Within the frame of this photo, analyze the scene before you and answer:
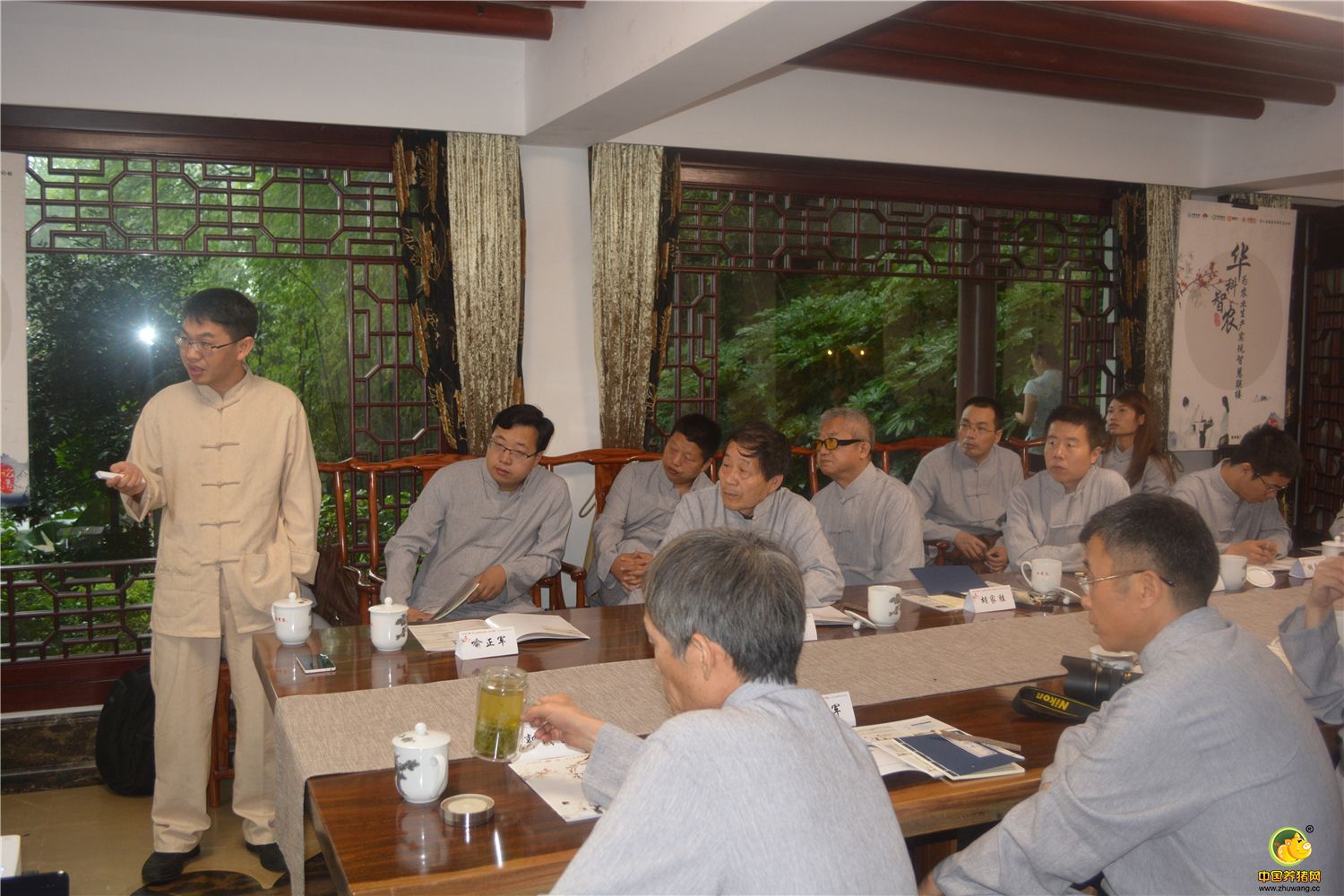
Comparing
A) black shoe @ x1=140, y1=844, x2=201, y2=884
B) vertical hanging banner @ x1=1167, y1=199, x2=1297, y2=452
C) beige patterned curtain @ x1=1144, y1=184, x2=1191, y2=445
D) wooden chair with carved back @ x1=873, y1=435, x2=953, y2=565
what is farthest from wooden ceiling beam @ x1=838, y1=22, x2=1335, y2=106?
black shoe @ x1=140, y1=844, x2=201, y2=884

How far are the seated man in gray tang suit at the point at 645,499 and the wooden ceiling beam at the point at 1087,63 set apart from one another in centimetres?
166

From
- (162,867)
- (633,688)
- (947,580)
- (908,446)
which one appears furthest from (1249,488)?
(162,867)

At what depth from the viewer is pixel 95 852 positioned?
10.4 feet

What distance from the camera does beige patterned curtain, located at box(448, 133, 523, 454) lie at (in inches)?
170

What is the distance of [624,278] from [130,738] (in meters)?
2.51

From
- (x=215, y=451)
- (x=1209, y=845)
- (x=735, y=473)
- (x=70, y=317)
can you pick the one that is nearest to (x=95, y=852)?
(x=215, y=451)

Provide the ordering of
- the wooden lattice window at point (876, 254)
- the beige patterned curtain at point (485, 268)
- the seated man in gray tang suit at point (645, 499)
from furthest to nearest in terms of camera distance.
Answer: the wooden lattice window at point (876, 254) → the beige patterned curtain at point (485, 268) → the seated man in gray tang suit at point (645, 499)

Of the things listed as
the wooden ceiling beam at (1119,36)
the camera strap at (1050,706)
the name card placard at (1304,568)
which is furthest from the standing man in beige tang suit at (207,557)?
the name card placard at (1304,568)

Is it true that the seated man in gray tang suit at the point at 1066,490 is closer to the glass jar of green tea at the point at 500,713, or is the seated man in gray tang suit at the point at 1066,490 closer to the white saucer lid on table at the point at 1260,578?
the white saucer lid on table at the point at 1260,578

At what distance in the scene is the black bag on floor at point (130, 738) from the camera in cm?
360

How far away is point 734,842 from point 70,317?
3776 millimetres

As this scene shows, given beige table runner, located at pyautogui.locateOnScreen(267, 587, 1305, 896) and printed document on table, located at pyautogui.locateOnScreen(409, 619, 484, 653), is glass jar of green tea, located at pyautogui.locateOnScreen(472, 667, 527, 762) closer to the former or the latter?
beige table runner, located at pyautogui.locateOnScreen(267, 587, 1305, 896)

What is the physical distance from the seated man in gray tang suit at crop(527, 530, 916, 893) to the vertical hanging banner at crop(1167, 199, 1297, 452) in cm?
512

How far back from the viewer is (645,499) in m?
4.30
